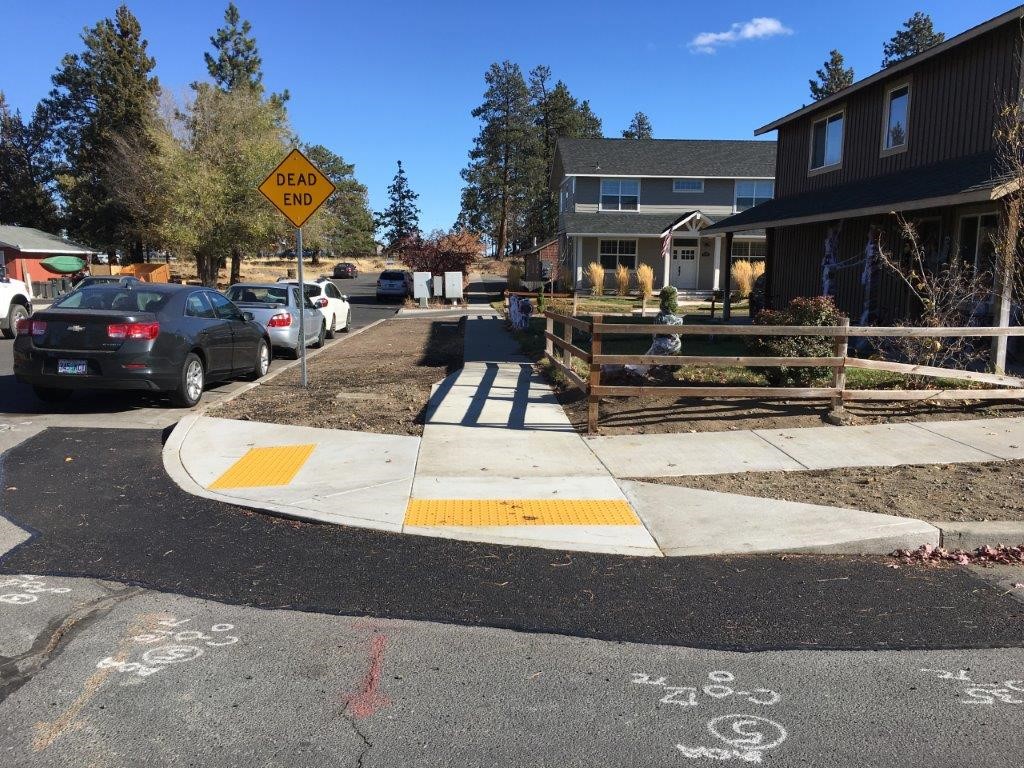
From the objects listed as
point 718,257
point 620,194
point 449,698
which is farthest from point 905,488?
point 620,194

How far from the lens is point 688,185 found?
4022cm

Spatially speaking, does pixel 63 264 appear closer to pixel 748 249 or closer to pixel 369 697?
pixel 748 249

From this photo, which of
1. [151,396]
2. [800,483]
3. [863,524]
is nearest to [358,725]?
[863,524]

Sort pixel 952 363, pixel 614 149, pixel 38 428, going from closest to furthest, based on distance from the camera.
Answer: pixel 38 428, pixel 952 363, pixel 614 149

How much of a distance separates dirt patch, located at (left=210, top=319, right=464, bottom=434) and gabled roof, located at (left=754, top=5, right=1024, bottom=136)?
9.89m

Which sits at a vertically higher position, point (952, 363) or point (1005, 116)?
point (1005, 116)

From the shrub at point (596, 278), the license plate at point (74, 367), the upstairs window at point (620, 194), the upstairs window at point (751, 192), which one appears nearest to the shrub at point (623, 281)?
the shrub at point (596, 278)

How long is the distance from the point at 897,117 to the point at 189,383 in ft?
45.8

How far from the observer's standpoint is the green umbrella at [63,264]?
43.2 metres

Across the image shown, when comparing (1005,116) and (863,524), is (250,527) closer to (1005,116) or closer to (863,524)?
(863,524)

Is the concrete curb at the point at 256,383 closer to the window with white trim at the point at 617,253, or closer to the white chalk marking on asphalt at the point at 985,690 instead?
the white chalk marking on asphalt at the point at 985,690

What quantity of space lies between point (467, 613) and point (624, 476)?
2950mm

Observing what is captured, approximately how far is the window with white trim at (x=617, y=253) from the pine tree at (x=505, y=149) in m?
38.6

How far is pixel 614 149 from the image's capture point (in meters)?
41.5
